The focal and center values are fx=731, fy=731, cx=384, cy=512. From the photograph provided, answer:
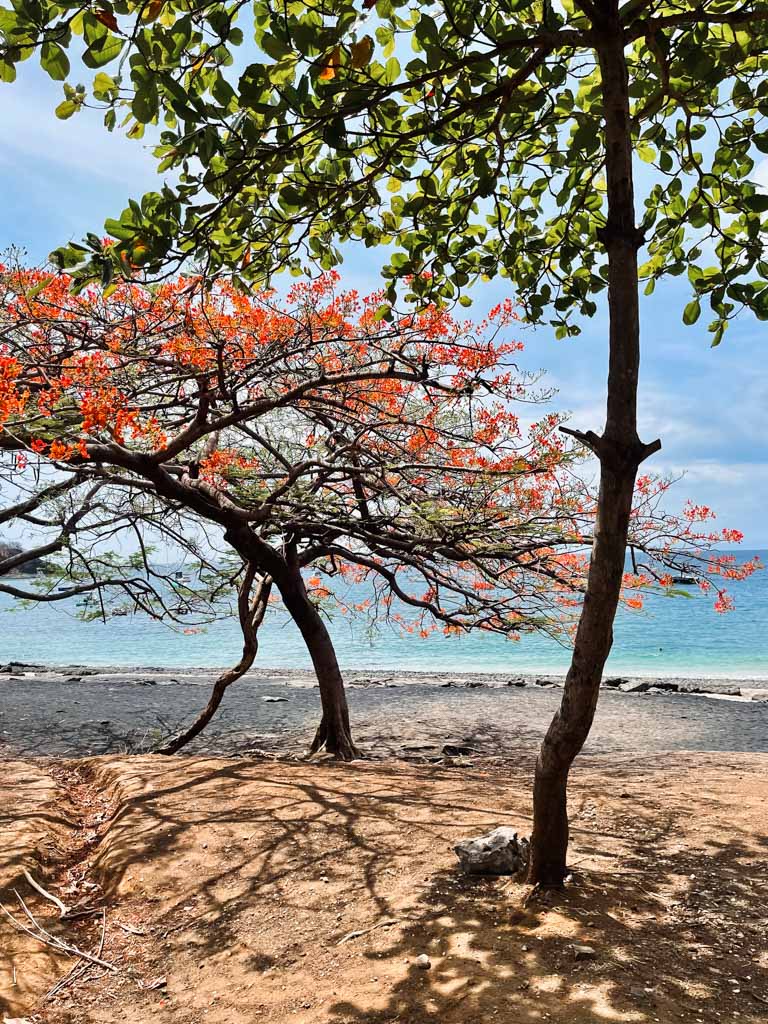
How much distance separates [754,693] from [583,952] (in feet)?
67.5

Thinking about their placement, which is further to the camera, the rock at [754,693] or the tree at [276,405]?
the rock at [754,693]

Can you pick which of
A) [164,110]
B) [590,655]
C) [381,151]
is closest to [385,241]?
[381,151]

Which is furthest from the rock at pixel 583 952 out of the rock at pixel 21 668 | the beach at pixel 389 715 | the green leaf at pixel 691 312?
the rock at pixel 21 668

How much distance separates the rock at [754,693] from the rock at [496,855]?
1854 centimetres

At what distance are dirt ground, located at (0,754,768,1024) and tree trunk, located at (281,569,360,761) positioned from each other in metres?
2.58

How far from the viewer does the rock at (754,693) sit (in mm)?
20364

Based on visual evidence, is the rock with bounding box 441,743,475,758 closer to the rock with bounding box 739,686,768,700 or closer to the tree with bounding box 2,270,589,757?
the tree with bounding box 2,270,589,757

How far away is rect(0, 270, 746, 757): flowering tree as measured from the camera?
749 cm

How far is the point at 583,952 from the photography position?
3334mm

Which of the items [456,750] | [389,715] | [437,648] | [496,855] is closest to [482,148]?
[496,855]

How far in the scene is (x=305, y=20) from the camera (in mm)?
3818

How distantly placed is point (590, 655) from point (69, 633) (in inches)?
1957

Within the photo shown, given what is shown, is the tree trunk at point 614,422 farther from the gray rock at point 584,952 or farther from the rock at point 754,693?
the rock at point 754,693

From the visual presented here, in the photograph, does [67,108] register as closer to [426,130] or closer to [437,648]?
[426,130]
